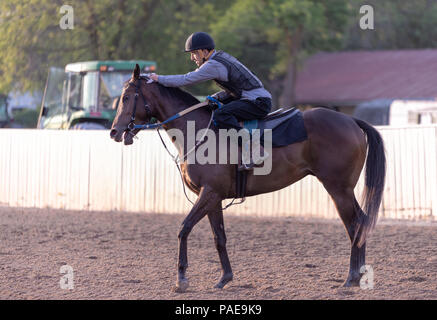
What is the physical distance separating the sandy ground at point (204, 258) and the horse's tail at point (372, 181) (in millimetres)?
564

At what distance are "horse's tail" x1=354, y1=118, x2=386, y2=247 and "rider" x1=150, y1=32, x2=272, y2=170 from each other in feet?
3.94

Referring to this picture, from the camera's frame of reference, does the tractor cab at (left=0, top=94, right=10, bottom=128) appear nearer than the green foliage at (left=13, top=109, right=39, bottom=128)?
Yes

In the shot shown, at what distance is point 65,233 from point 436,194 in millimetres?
6404

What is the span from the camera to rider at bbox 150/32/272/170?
6.36m

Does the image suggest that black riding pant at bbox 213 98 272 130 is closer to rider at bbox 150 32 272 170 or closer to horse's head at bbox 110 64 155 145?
rider at bbox 150 32 272 170

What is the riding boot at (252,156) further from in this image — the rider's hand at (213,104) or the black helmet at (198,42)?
the black helmet at (198,42)

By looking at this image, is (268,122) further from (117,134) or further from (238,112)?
(117,134)

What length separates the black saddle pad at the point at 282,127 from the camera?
6551 mm

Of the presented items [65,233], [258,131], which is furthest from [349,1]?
[258,131]

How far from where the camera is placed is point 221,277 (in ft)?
21.3

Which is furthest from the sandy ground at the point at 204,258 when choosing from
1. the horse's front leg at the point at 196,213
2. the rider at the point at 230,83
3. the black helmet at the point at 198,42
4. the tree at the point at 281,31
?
the tree at the point at 281,31

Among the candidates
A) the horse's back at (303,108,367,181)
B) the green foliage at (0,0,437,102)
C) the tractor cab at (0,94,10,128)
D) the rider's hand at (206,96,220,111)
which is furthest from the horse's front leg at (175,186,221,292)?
the tractor cab at (0,94,10,128)

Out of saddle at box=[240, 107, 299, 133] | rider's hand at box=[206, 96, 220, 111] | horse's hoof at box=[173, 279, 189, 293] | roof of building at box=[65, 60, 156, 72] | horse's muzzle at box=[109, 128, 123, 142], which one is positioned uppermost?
roof of building at box=[65, 60, 156, 72]
